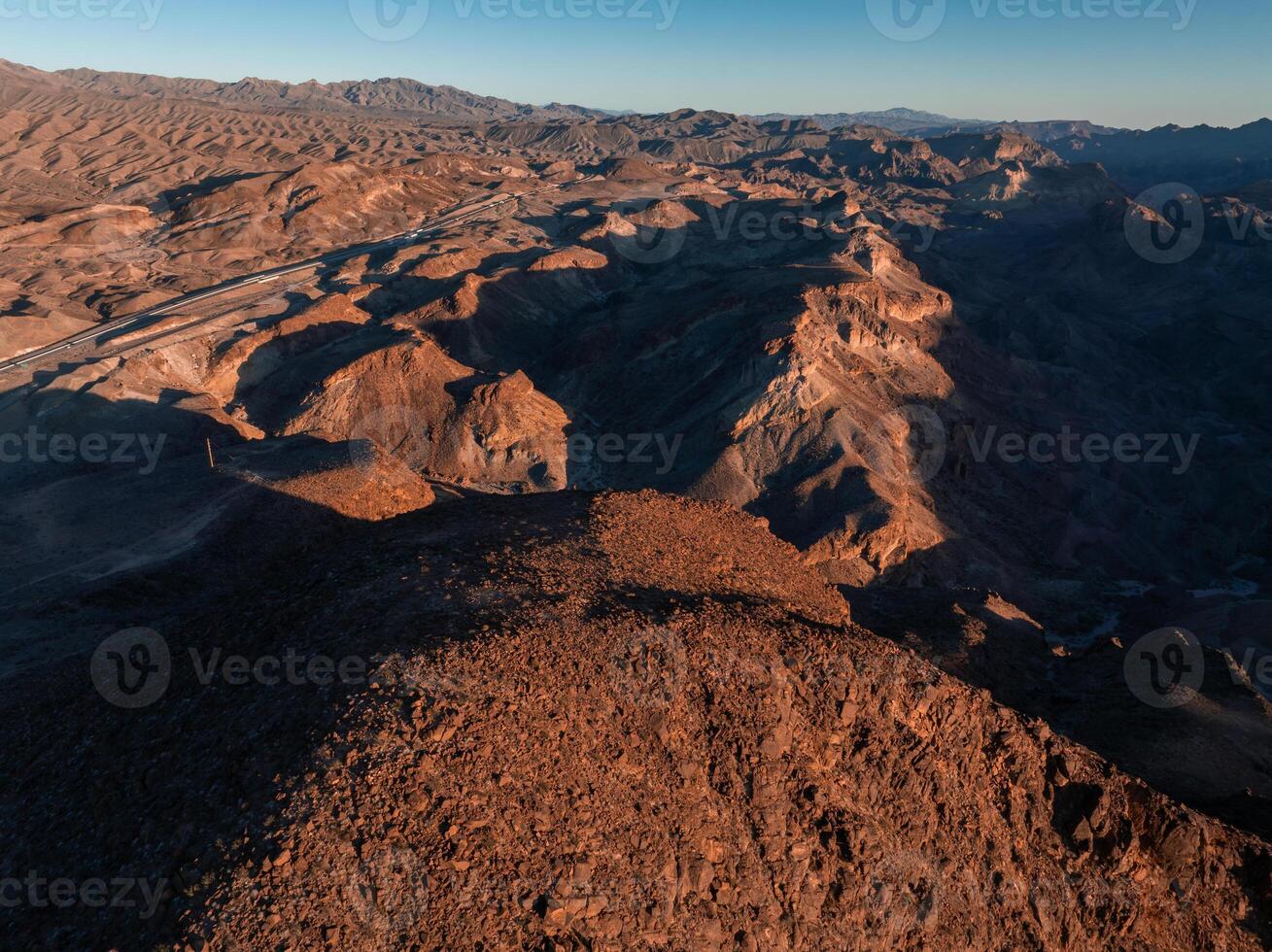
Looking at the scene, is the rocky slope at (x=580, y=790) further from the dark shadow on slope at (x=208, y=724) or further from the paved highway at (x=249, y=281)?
the paved highway at (x=249, y=281)

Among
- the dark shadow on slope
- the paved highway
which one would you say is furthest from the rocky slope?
the paved highway

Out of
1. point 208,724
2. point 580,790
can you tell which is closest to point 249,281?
point 208,724

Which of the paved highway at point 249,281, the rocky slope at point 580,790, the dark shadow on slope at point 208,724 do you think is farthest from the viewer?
the paved highway at point 249,281

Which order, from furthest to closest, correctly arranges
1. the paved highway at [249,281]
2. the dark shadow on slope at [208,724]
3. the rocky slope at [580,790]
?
the paved highway at [249,281], the dark shadow on slope at [208,724], the rocky slope at [580,790]

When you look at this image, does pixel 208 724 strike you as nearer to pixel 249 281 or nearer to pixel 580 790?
pixel 580 790

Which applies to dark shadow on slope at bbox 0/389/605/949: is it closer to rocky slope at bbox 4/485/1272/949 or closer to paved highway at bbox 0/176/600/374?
rocky slope at bbox 4/485/1272/949

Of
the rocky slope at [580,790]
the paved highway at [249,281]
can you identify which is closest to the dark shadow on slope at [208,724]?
the rocky slope at [580,790]

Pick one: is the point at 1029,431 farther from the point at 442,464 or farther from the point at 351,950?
the point at 351,950

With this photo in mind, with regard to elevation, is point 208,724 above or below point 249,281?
above
